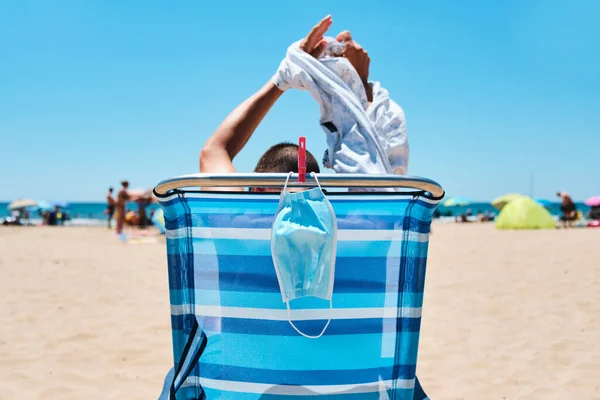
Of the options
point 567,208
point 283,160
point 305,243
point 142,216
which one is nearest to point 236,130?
point 283,160

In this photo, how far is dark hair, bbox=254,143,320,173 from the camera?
1602 mm

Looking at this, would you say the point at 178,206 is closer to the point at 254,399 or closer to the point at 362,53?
the point at 254,399

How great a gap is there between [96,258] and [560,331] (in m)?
7.78

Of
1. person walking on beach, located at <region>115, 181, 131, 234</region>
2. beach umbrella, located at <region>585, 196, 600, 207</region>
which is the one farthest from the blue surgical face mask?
Answer: beach umbrella, located at <region>585, 196, 600, 207</region>

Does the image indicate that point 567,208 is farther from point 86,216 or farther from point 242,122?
point 86,216

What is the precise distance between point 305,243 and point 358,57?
39.9 inches

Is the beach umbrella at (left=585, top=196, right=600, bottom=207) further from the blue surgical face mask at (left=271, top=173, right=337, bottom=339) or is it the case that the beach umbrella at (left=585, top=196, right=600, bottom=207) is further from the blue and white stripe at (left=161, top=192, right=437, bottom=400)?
the blue surgical face mask at (left=271, top=173, right=337, bottom=339)

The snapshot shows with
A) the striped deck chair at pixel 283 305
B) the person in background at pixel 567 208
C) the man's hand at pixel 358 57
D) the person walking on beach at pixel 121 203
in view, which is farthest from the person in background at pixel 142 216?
the striped deck chair at pixel 283 305

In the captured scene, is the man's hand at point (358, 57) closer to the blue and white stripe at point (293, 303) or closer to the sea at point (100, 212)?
the blue and white stripe at point (293, 303)

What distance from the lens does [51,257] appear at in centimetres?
910

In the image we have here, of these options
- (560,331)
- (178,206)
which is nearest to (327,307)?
(178,206)

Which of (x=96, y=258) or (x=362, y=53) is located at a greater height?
(x=362, y=53)

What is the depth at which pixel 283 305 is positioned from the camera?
Answer: 4.10 ft

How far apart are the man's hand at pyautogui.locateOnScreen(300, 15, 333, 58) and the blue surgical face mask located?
2.47ft
